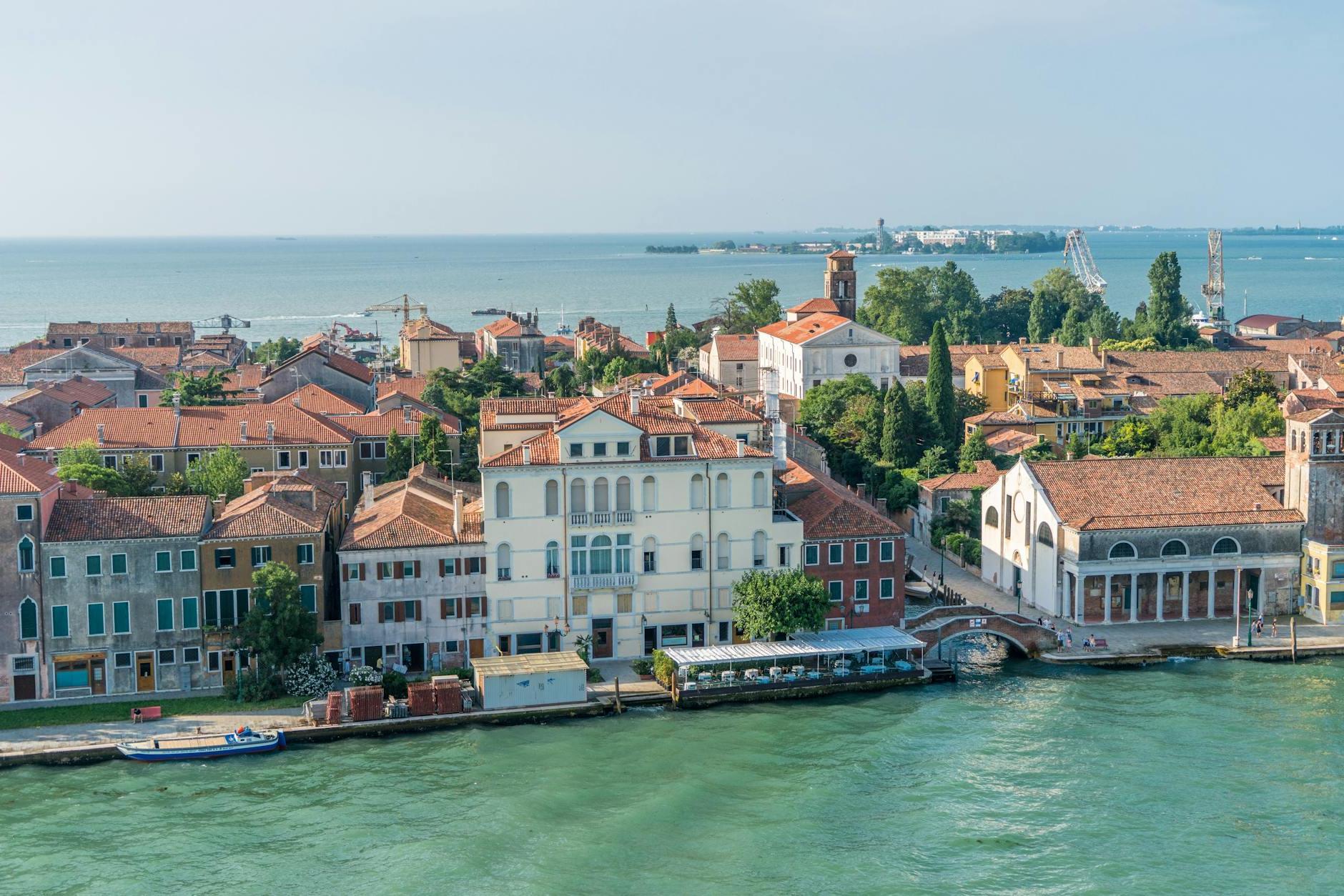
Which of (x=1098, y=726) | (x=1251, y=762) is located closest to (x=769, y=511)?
(x=1098, y=726)

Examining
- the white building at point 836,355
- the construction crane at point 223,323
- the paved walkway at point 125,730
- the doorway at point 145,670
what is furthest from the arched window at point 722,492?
the construction crane at point 223,323

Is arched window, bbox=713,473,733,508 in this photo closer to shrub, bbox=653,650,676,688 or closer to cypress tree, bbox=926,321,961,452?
shrub, bbox=653,650,676,688

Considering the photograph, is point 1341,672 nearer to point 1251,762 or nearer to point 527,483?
point 1251,762

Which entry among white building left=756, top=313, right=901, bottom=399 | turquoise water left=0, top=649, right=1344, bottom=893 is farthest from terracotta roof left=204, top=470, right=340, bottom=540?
white building left=756, top=313, right=901, bottom=399

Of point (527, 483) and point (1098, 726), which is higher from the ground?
point (527, 483)

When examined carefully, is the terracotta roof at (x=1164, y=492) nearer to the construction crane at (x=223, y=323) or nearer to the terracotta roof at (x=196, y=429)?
the terracotta roof at (x=196, y=429)

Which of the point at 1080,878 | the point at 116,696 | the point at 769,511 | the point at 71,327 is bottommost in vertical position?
the point at 1080,878

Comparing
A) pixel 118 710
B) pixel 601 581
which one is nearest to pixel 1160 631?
pixel 601 581
